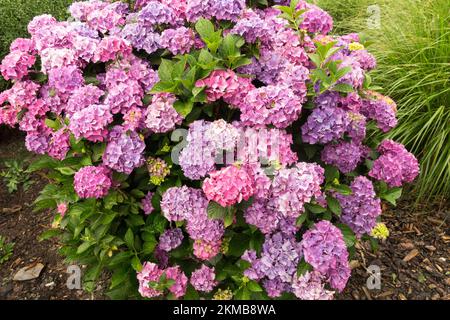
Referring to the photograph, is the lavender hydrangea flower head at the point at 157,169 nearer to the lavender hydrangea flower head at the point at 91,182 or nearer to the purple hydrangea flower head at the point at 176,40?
the lavender hydrangea flower head at the point at 91,182

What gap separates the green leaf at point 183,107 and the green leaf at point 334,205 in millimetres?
657

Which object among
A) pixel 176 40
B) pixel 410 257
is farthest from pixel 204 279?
pixel 410 257

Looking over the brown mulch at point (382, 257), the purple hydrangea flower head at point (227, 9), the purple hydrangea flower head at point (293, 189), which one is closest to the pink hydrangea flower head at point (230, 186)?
the purple hydrangea flower head at point (293, 189)

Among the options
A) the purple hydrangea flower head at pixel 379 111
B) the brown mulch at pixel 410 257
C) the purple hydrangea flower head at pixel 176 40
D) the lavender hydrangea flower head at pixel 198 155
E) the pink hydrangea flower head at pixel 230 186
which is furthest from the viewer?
the brown mulch at pixel 410 257

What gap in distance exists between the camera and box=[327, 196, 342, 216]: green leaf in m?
1.69

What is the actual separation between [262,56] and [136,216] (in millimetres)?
861

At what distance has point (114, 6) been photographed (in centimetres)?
207

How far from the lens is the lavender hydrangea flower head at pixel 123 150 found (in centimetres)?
163

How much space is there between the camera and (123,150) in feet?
5.39

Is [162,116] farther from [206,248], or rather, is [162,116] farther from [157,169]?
[206,248]

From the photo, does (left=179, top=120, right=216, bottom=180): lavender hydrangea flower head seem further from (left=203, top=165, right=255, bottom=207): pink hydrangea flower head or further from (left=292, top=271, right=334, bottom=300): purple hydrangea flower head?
(left=292, top=271, right=334, bottom=300): purple hydrangea flower head

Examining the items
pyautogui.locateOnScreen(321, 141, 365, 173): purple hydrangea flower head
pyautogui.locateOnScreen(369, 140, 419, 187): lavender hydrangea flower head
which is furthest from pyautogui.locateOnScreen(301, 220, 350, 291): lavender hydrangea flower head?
pyautogui.locateOnScreen(369, 140, 419, 187): lavender hydrangea flower head

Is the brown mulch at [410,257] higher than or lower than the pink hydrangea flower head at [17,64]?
lower
